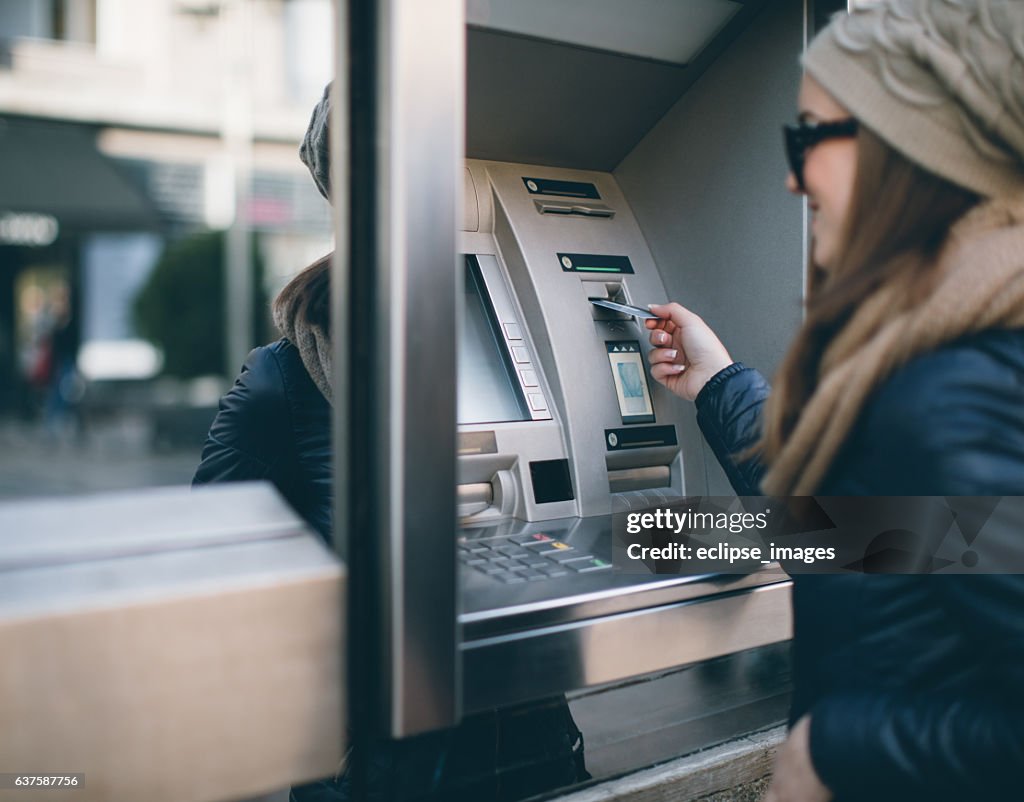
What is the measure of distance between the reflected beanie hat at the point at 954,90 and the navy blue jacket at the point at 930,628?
0.19 meters

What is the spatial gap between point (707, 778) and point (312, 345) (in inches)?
44.3

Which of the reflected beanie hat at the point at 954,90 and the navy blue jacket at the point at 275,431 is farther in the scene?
the navy blue jacket at the point at 275,431

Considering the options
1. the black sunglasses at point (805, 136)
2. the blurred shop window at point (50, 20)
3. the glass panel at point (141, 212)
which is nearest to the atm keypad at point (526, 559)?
the black sunglasses at point (805, 136)

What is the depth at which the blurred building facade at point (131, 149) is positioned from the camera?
10.8m

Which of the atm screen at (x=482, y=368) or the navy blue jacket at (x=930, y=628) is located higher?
the atm screen at (x=482, y=368)

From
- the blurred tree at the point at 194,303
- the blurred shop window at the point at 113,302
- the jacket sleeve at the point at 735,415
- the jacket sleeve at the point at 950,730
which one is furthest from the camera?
the blurred shop window at the point at 113,302

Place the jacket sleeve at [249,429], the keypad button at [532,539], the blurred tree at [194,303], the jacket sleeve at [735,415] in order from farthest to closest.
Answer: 1. the blurred tree at [194,303]
2. the jacket sleeve at [249,429]
3. the keypad button at [532,539]
4. the jacket sleeve at [735,415]

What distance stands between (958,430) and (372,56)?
2.45ft

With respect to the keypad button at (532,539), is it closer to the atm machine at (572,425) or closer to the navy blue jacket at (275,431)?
the atm machine at (572,425)

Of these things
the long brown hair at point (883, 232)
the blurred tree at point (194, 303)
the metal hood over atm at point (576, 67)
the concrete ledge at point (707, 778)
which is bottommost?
the concrete ledge at point (707, 778)

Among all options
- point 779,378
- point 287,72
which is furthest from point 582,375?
point 287,72

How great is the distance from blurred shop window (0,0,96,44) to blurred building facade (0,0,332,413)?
0.01 m

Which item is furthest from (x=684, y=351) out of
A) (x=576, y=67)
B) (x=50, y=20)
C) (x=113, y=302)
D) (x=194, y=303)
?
(x=113, y=302)

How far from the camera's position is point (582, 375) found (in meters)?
1.94
